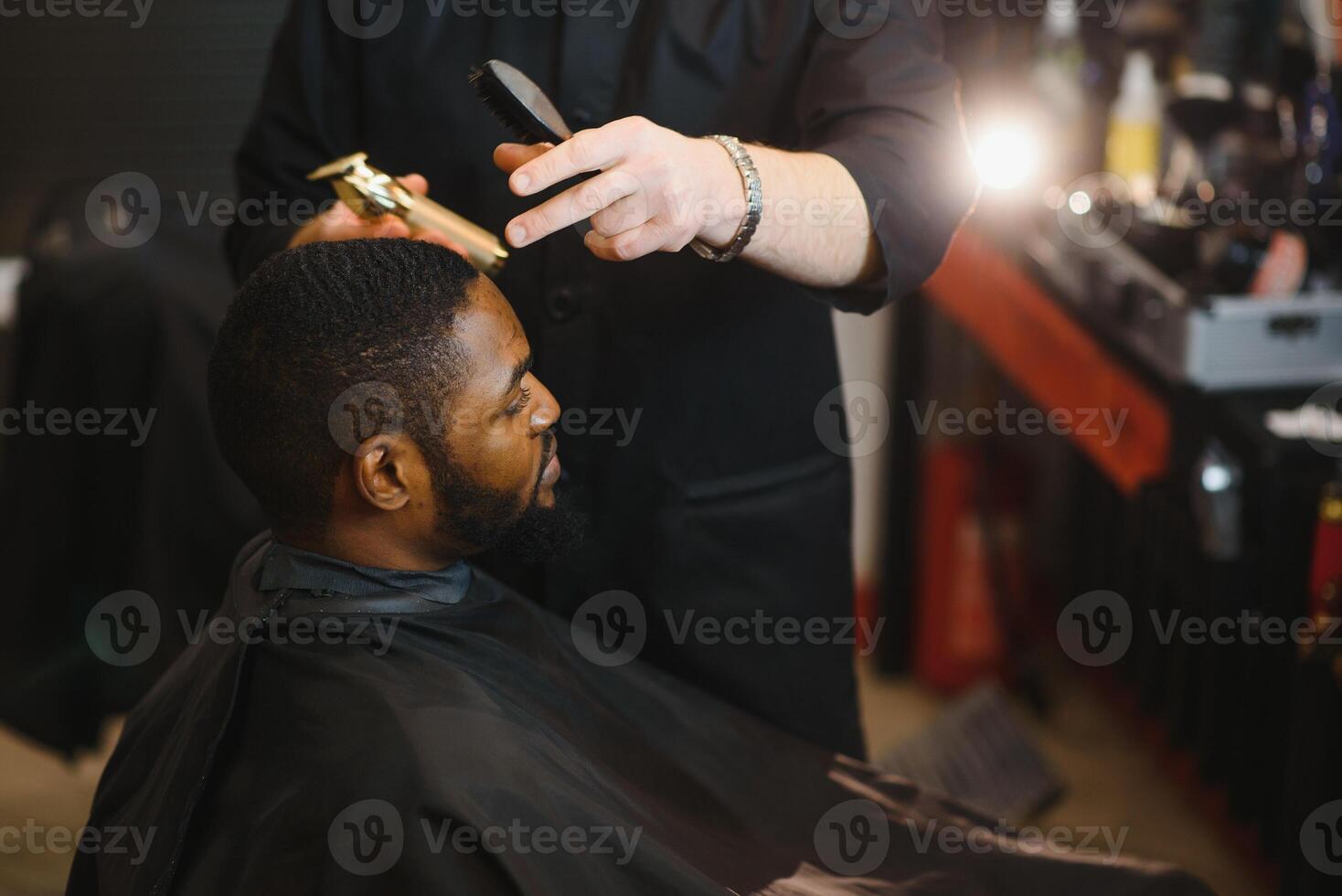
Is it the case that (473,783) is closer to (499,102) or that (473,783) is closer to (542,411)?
(542,411)

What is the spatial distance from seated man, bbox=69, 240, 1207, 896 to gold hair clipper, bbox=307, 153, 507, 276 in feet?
0.34

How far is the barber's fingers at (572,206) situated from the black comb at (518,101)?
91 mm

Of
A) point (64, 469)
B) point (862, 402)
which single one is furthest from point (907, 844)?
point (862, 402)

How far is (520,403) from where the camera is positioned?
1.18 meters

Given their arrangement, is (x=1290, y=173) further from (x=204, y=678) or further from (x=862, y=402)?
(x=204, y=678)

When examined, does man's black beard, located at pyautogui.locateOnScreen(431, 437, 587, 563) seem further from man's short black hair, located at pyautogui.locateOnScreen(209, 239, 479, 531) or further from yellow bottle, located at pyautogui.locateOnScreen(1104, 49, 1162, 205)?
yellow bottle, located at pyautogui.locateOnScreen(1104, 49, 1162, 205)

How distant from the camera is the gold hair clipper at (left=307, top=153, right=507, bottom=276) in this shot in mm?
1235

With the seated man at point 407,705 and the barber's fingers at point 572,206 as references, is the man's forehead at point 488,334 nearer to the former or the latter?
the seated man at point 407,705

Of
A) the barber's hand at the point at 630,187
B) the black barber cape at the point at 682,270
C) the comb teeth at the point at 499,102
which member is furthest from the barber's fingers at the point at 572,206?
the black barber cape at the point at 682,270

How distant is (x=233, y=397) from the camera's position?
1.12 m

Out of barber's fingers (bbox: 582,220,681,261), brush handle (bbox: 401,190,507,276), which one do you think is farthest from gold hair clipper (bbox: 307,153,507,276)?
barber's fingers (bbox: 582,220,681,261)

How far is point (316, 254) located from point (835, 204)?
452 mm

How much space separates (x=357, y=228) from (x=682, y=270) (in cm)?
34

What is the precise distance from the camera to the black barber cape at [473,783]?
1.06 m
